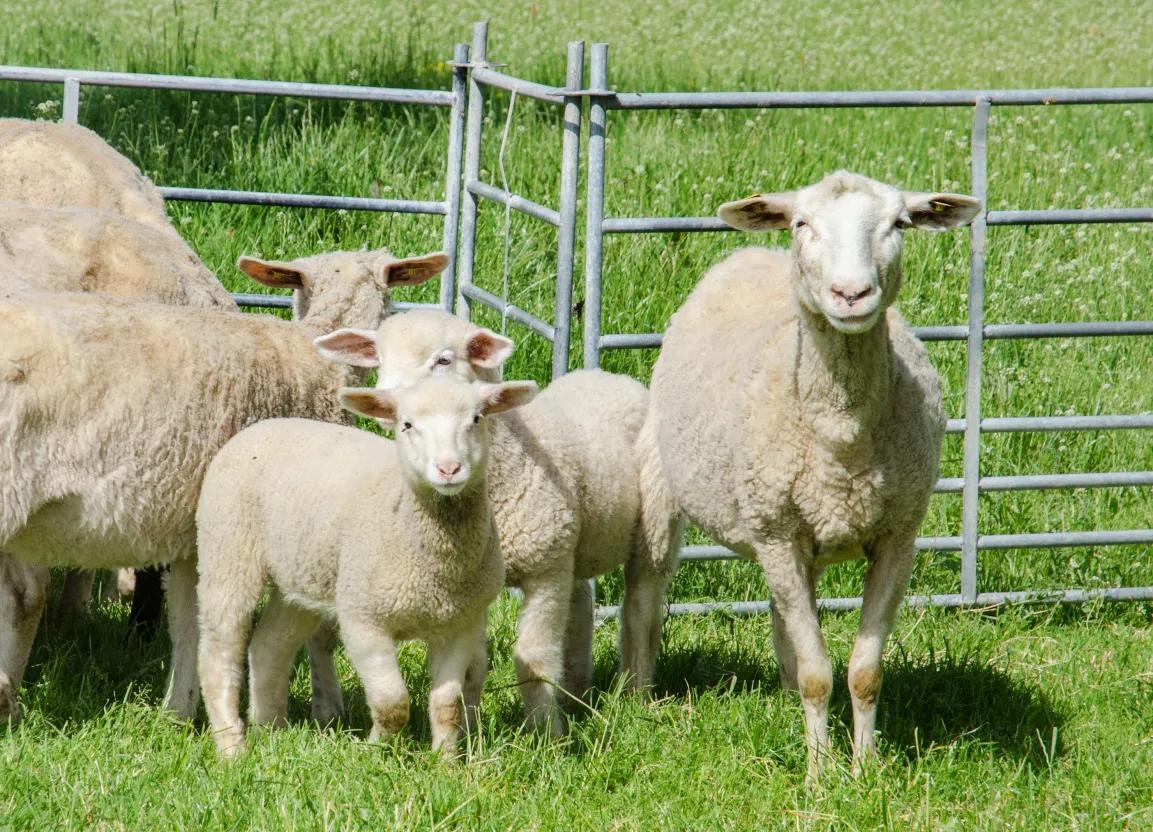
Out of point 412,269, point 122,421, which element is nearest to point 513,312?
point 412,269

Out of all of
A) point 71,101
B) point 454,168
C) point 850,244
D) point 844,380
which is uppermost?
point 71,101

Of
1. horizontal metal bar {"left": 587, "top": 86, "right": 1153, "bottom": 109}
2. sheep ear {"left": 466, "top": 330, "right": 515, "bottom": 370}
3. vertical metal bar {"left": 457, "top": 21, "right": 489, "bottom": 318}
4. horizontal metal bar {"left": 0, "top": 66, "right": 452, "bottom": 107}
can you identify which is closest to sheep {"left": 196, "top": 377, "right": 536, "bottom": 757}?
sheep ear {"left": 466, "top": 330, "right": 515, "bottom": 370}

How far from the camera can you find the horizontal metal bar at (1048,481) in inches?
236

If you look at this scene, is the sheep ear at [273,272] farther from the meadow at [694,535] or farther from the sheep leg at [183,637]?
the meadow at [694,535]

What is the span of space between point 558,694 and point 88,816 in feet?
4.97

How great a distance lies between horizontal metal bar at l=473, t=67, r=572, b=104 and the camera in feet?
17.9

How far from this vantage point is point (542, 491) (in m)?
4.55

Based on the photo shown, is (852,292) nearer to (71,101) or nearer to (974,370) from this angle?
(974,370)

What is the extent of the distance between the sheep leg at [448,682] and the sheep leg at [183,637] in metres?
0.94

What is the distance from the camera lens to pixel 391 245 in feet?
26.0

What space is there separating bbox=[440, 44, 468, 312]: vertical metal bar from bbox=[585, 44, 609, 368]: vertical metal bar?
3.87 ft

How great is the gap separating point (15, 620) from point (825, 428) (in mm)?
2443

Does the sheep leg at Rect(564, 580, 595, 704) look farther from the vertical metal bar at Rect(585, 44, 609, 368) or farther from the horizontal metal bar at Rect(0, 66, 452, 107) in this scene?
the horizontal metal bar at Rect(0, 66, 452, 107)

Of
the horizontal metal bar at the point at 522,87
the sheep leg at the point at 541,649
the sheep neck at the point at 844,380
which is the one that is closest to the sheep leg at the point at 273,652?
the sheep leg at the point at 541,649
